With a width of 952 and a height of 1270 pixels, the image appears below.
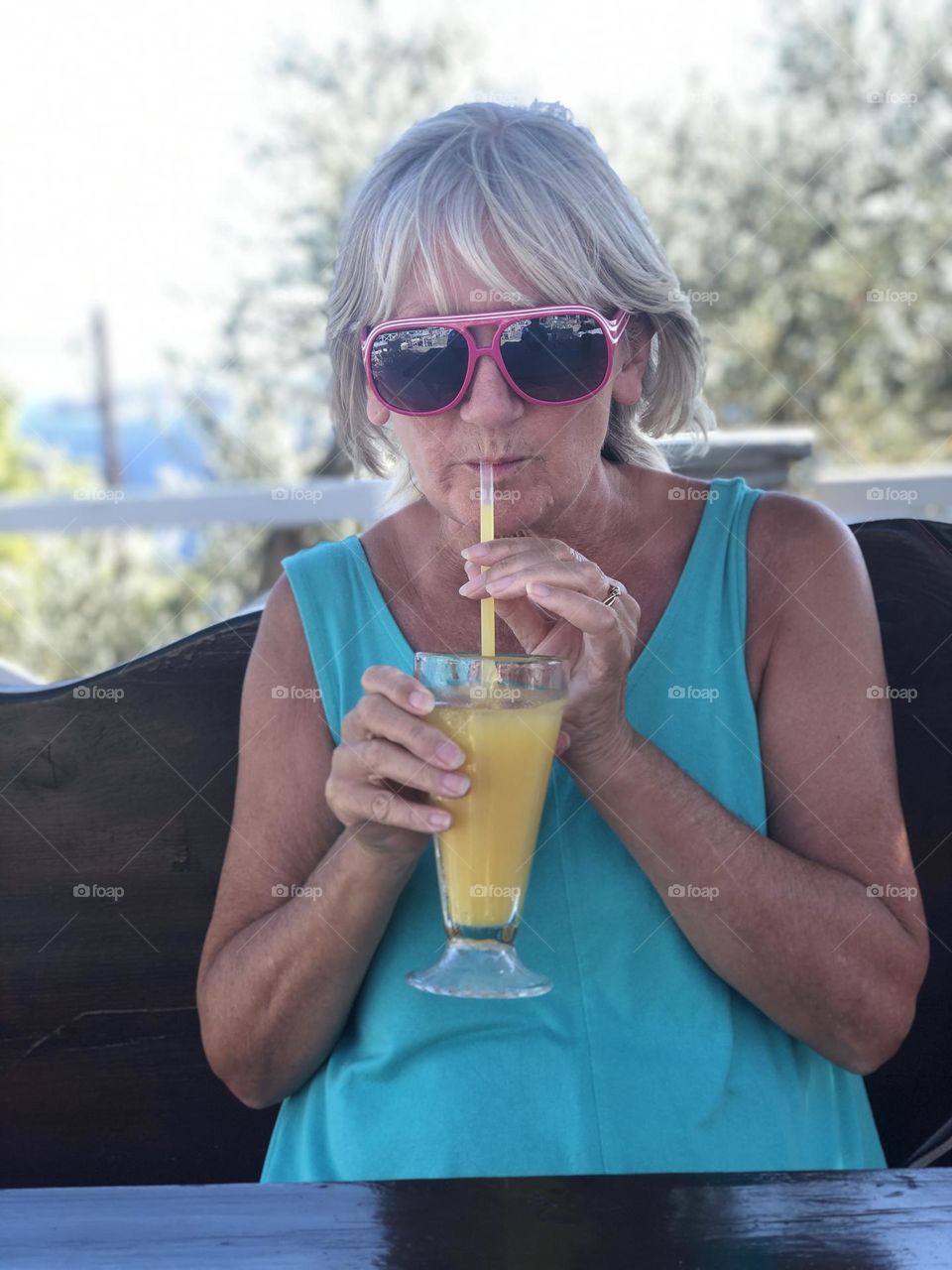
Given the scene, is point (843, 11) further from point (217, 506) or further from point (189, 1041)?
point (189, 1041)

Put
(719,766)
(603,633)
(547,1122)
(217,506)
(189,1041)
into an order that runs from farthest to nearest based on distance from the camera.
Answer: (217,506)
(189,1041)
(719,766)
(547,1122)
(603,633)

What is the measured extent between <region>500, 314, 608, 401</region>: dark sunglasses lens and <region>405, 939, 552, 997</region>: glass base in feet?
1.92

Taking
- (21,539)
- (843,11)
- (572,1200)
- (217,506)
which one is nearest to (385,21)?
(843,11)

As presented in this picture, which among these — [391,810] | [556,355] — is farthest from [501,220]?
[391,810]

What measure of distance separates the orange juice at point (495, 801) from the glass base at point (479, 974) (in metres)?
0.02

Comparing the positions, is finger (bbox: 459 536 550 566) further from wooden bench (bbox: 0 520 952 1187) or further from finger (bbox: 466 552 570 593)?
wooden bench (bbox: 0 520 952 1187)

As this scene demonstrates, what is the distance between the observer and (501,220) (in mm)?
1613

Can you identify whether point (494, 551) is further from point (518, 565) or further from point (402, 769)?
point (402, 769)

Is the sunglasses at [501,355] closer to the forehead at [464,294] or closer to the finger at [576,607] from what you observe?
the forehead at [464,294]

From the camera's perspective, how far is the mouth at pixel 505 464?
1.62m

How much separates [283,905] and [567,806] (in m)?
0.33

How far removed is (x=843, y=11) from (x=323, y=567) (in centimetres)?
938

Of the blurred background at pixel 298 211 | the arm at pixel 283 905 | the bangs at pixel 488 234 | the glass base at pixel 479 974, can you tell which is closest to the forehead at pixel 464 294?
the bangs at pixel 488 234

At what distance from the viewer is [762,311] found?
1083 cm
